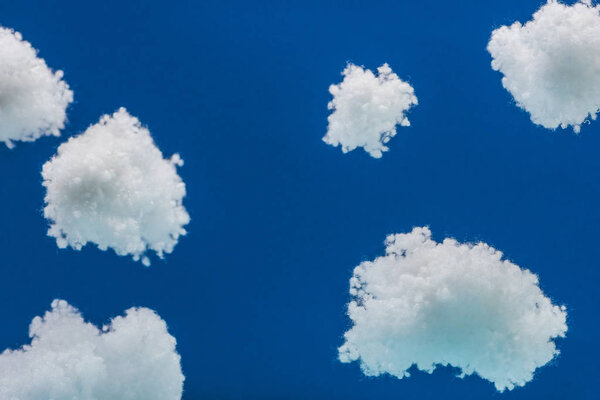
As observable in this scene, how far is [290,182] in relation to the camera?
3.04 m

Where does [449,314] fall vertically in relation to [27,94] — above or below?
below

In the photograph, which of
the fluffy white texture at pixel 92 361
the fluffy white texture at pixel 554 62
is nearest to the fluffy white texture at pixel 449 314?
the fluffy white texture at pixel 554 62

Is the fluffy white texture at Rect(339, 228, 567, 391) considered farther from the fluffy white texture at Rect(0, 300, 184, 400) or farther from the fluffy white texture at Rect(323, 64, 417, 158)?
the fluffy white texture at Rect(0, 300, 184, 400)

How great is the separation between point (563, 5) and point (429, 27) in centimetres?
62

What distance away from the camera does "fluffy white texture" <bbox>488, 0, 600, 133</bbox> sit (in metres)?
2.87

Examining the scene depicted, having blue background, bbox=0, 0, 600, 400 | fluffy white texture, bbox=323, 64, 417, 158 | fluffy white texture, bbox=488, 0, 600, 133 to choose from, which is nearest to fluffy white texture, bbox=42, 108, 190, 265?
blue background, bbox=0, 0, 600, 400

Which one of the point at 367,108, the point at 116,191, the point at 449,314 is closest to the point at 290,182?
the point at 367,108

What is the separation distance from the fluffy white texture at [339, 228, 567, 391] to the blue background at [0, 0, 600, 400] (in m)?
0.08

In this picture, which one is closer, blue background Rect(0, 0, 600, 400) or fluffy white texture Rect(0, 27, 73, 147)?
fluffy white texture Rect(0, 27, 73, 147)

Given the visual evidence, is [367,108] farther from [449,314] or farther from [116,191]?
[116,191]

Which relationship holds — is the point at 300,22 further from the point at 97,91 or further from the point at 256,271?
the point at 256,271

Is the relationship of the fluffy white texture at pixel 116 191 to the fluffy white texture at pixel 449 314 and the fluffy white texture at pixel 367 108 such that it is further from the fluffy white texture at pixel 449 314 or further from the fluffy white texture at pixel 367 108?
the fluffy white texture at pixel 449 314

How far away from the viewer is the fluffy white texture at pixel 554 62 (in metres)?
2.87

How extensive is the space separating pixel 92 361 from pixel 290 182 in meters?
1.20
